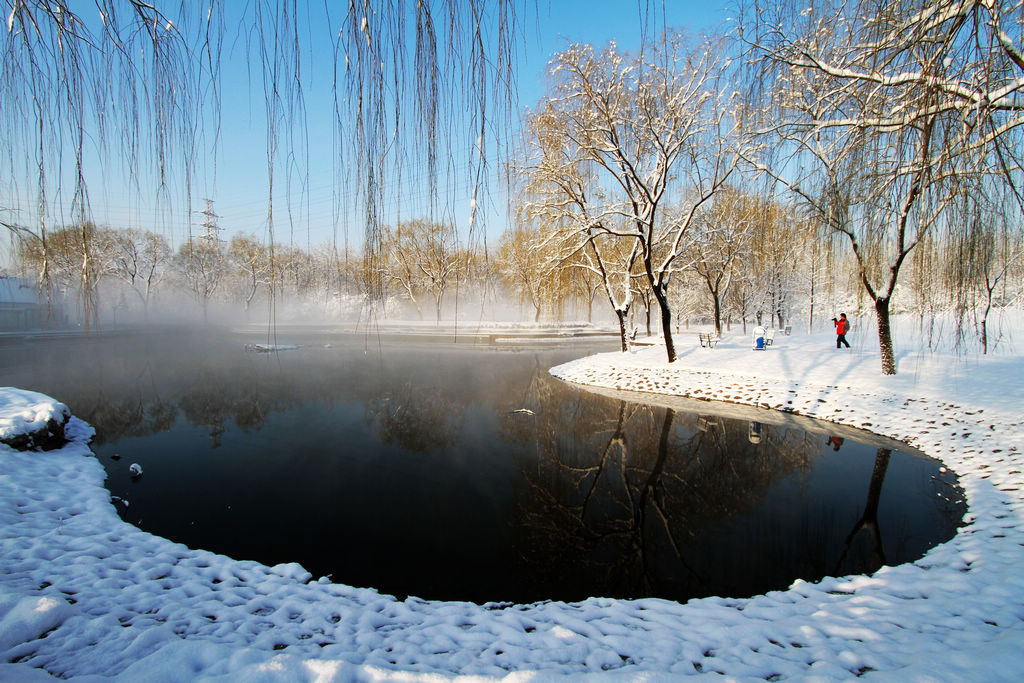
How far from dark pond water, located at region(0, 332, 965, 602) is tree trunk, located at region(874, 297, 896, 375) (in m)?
4.82

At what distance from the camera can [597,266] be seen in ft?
62.8

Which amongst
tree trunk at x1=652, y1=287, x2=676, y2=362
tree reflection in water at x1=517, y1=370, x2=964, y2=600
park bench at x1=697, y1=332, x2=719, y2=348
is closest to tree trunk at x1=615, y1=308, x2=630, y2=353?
tree trunk at x1=652, y1=287, x2=676, y2=362

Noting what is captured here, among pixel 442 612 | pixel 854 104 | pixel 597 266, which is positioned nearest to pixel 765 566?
pixel 442 612

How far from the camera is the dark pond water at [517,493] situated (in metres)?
4.36

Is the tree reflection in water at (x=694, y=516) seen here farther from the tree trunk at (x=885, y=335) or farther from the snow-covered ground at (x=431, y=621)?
the tree trunk at (x=885, y=335)

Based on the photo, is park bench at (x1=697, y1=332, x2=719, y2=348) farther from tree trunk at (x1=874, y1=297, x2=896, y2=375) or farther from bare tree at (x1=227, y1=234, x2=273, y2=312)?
bare tree at (x1=227, y1=234, x2=273, y2=312)

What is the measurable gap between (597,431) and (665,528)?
170 inches

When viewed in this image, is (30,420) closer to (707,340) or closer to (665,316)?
(665,316)

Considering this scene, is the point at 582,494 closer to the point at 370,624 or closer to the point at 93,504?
the point at 370,624

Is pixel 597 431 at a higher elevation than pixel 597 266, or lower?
lower

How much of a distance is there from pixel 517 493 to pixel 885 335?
11.8 m

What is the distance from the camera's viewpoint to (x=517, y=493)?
245 inches

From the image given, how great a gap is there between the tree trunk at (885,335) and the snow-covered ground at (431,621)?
675cm

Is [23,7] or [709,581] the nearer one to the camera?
[23,7]
